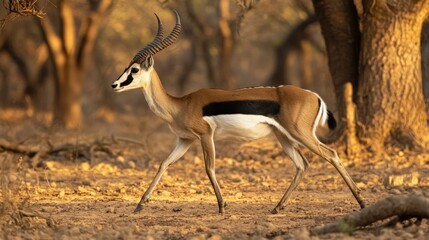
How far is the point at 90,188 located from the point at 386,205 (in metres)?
4.52

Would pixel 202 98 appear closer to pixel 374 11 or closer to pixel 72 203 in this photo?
pixel 72 203

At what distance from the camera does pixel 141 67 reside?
888 centimetres

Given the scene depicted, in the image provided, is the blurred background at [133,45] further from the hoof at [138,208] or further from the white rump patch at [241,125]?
the hoof at [138,208]

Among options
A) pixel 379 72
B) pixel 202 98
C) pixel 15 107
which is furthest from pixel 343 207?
pixel 15 107

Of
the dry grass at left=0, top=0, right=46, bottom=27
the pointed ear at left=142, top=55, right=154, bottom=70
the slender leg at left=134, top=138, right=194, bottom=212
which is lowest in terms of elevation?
the slender leg at left=134, top=138, right=194, bottom=212

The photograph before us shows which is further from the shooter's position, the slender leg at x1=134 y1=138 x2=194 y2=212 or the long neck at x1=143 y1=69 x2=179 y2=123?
the long neck at x1=143 y1=69 x2=179 y2=123

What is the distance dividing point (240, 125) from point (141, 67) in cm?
122

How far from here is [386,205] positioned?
6680mm

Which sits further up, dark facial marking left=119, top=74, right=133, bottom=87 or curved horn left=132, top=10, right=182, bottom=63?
curved horn left=132, top=10, right=182, bottom=63

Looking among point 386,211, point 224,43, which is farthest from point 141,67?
point 224,43

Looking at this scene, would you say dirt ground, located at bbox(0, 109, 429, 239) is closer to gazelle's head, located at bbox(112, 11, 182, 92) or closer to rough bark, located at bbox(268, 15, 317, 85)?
gazelle's head, located at bbox(112, 11, 182, 92)

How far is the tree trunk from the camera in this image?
1204 centimetres

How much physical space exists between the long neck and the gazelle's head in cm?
8

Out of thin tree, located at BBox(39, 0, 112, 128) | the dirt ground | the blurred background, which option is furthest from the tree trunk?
thin tree, located at BBox(39, 0, 112, 128)
